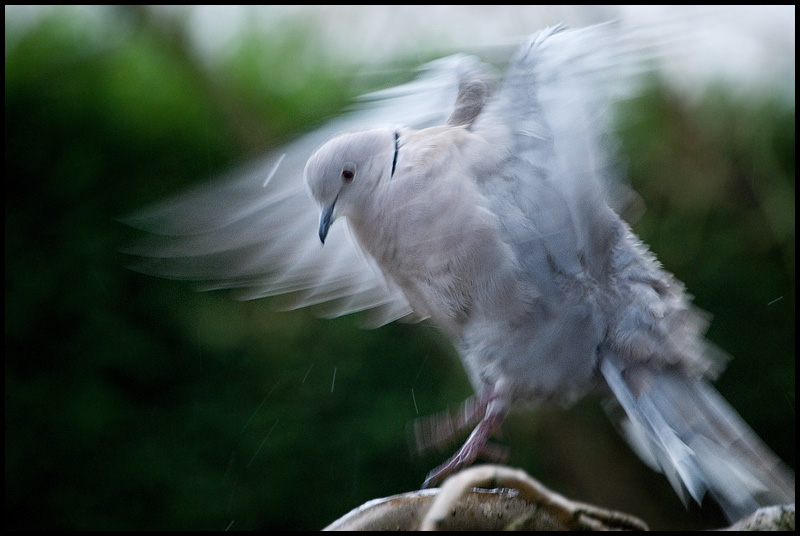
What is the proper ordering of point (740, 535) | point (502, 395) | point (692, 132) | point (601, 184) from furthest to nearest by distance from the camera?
point (692, 132), point (502, 395), point (601, 184), point (740, 535)

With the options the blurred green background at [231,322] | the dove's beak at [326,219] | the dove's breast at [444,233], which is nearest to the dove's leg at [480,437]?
the dove's breast at [444,233]

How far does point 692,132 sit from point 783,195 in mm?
294

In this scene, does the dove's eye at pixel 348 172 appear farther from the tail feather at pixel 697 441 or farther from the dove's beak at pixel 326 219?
the tail feather at pixel 697 441

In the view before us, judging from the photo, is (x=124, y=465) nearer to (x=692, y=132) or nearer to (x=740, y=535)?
(x=740, y=535)

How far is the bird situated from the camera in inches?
40.3

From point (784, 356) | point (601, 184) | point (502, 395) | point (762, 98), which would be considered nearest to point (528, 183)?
point (601, 184)

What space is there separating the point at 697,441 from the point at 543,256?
360 mm

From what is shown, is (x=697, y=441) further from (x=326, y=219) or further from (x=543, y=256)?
(x=326, y=219)

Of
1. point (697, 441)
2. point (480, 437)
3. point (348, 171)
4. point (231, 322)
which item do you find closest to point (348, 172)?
point (348, 171)

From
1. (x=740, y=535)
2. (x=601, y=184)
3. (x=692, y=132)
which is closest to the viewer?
(x=740, y=535)

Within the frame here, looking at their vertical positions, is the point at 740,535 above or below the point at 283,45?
below

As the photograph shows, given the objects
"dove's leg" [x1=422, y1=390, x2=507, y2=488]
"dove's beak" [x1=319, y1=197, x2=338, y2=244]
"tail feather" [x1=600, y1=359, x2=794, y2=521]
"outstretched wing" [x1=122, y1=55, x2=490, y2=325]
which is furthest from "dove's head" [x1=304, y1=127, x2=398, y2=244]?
"tail feather" [x1=600, y1=359, x2=794, y2=521]

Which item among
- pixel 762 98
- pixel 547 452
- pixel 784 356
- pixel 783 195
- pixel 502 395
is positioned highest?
pixel 762 98

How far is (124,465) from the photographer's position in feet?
5.73
